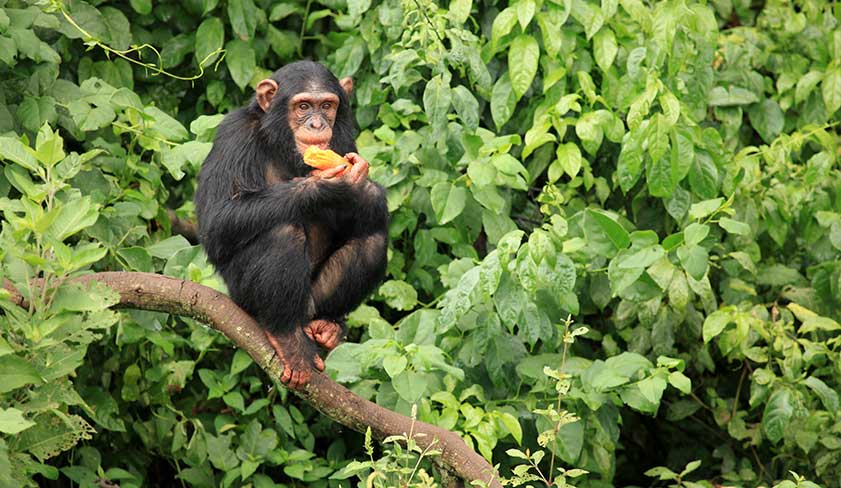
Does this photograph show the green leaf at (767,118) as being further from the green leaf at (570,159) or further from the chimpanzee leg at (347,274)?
the chimpanzee leg at (347,274)

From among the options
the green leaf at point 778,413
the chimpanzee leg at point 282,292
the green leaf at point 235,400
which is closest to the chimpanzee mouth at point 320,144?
the chimpanzee leg at point 282,292

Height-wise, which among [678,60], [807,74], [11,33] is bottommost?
[807,74]

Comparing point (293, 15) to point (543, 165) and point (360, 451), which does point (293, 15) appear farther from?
point (360, 451)

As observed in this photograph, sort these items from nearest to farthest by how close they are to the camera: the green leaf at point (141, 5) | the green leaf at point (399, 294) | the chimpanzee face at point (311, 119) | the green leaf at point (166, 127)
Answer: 1. the chimpanzee face at point (311, 119)
2. the green leaf at point (166, 127)
3. the green leaf at point (399, 294)
4. the green leaf at point (141, 5)

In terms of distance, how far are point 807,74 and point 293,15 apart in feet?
9.95

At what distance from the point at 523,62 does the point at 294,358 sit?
2.20m

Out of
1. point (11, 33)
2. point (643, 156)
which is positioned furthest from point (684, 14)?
point (11, 33)

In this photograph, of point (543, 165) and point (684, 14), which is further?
point (543, 165)

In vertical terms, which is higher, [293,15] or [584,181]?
[293,15]

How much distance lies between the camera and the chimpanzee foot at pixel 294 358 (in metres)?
4.87

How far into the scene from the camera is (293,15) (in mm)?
7664

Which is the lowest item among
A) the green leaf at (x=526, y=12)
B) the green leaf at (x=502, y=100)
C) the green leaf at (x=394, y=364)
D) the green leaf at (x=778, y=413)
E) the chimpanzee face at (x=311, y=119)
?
the green leaf at (x=778, y=413)

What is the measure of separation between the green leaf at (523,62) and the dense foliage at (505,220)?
0.01 metres

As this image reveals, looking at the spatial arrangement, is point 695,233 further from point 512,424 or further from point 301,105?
point 301,105
